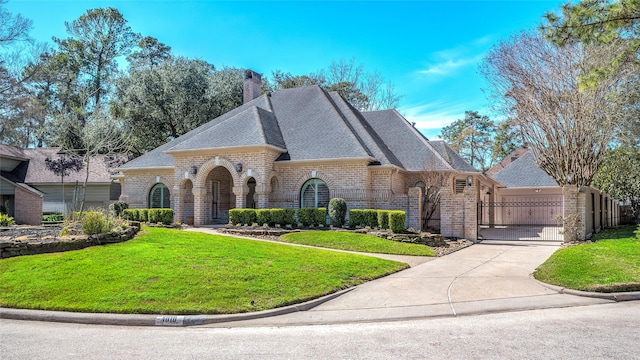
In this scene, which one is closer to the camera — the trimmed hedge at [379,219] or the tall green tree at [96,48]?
the trimmed hedge at [379,219]

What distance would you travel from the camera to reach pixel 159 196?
27375 millimetres

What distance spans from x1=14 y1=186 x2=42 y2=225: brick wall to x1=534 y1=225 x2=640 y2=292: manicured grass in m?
28.5

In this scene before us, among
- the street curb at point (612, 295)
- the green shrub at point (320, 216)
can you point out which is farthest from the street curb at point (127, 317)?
the green shrub at point (320, 216)

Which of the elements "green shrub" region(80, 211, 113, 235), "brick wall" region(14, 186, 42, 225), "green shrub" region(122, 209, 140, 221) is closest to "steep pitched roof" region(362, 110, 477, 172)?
"green shrub" region(122, 209, 140, 221)

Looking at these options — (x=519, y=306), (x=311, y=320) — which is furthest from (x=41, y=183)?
(x=519, y=306)

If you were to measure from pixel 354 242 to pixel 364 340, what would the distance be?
9859 millimetres

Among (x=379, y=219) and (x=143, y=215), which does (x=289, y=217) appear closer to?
(x=379, y=219)

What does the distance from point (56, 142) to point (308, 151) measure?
2657 centimetres

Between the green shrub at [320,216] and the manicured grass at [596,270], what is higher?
the green shrub at [320,216]

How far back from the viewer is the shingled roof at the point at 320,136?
22.7 meters

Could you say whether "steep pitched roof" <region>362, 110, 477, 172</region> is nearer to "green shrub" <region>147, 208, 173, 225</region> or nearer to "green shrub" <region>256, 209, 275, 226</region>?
"green shrub" <region>256, 209, 275, 226</region>

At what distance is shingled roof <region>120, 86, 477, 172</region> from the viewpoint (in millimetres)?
22719

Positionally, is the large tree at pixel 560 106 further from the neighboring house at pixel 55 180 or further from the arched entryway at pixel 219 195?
the neighboring house at pixel 55 180

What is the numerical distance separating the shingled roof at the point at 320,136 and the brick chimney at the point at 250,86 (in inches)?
124
